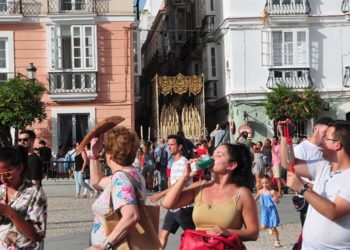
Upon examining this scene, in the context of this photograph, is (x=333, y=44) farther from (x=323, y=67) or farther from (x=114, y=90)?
(x=114, y=90)

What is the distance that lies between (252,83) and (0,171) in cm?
2741

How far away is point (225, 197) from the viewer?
5.61 metres

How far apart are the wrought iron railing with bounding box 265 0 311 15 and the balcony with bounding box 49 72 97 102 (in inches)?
301

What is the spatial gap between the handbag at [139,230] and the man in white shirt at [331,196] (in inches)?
39.2

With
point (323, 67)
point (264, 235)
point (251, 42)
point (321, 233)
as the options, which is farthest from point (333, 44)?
point (321, 233)

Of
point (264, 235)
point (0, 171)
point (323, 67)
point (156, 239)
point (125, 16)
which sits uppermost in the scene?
point (125, 16)

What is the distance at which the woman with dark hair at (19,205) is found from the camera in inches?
205

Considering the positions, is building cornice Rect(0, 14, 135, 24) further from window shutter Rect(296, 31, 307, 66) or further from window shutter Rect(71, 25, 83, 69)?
window shutter Rect(296, 31, 307, 66)

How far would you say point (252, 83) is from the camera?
3222cm

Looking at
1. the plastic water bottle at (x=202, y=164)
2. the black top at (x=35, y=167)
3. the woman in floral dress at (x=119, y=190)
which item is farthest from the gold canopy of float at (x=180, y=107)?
the woman in floral dress at (x=119, y=190)

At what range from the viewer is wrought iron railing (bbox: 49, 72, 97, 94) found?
103ft

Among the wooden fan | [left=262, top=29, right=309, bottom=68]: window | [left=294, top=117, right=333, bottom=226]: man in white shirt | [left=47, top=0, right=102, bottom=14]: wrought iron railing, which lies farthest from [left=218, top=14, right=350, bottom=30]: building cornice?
the wooden fan

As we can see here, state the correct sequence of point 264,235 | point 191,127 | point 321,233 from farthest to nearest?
point 191,127
point 264,235
point 321,233

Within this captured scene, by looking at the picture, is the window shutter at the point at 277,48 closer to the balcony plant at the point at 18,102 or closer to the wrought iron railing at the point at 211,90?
the wrought iron railing at the point at 211,90
